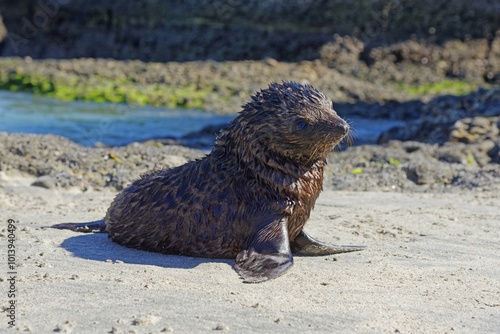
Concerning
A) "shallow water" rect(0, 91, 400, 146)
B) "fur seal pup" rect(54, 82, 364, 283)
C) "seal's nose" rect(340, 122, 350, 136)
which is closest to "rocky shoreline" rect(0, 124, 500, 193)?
"fur seal pup" rect(54, 82, 364, 283)

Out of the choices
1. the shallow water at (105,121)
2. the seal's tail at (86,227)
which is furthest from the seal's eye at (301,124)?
the shallow water at (105,121)

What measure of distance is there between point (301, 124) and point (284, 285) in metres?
1.17

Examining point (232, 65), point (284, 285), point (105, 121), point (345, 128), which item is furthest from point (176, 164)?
point (232, 65)

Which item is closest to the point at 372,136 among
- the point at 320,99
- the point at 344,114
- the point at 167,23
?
the point at 344,114

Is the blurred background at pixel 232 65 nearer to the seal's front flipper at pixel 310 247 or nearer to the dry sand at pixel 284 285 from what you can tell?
the dry sand at pixel 284 285

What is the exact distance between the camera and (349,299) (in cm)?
513

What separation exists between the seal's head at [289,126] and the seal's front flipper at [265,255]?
1.68ft

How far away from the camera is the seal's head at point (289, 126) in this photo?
602 cm

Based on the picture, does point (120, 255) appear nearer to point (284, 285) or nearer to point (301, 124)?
point (284, 285)

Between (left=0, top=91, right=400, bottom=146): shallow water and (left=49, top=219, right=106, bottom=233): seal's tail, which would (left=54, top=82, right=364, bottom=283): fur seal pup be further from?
(left=0, top=91, right=400, bottom=146): shallow water

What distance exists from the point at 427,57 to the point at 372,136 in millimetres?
10332

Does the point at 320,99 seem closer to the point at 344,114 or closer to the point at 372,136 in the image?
the point at 372,136

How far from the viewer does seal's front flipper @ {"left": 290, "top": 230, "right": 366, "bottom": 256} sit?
20.7 ft

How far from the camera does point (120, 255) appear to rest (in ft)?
20.1
